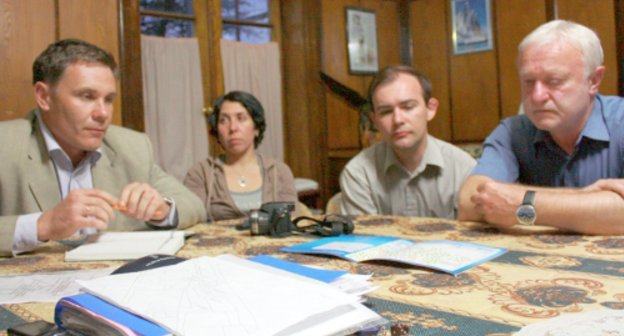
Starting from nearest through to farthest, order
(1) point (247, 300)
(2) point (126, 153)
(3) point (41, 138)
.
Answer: (1) point (247, 300) → (3) point (41, 138) → (2) point (126, 153)

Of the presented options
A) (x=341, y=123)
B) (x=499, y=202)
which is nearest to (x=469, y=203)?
(x=499, y=202)

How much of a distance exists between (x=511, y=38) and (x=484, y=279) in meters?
4.87

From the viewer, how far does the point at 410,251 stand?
3.90ft

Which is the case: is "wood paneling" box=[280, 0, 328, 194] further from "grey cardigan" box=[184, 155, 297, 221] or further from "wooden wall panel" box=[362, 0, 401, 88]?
"grey cardigan" box=[184, 155, 297, 221]

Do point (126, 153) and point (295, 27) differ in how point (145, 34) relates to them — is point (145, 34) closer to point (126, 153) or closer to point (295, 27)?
point (295, 27)

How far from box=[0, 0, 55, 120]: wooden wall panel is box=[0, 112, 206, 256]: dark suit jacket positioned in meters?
1.05

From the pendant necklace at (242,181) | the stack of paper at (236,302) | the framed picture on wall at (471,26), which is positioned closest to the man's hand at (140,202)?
the stack of paper at (236,302)

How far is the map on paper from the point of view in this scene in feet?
3.54

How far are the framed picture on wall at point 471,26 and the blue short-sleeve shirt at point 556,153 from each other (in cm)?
383

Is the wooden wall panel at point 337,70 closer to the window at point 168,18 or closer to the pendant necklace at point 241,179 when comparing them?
the window at point 168,18

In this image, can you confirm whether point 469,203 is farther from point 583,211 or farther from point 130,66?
point 130,66

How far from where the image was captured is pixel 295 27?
5180 mm

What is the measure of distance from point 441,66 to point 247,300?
5519mm

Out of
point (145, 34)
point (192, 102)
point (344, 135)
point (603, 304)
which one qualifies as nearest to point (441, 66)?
point (344, 135)
